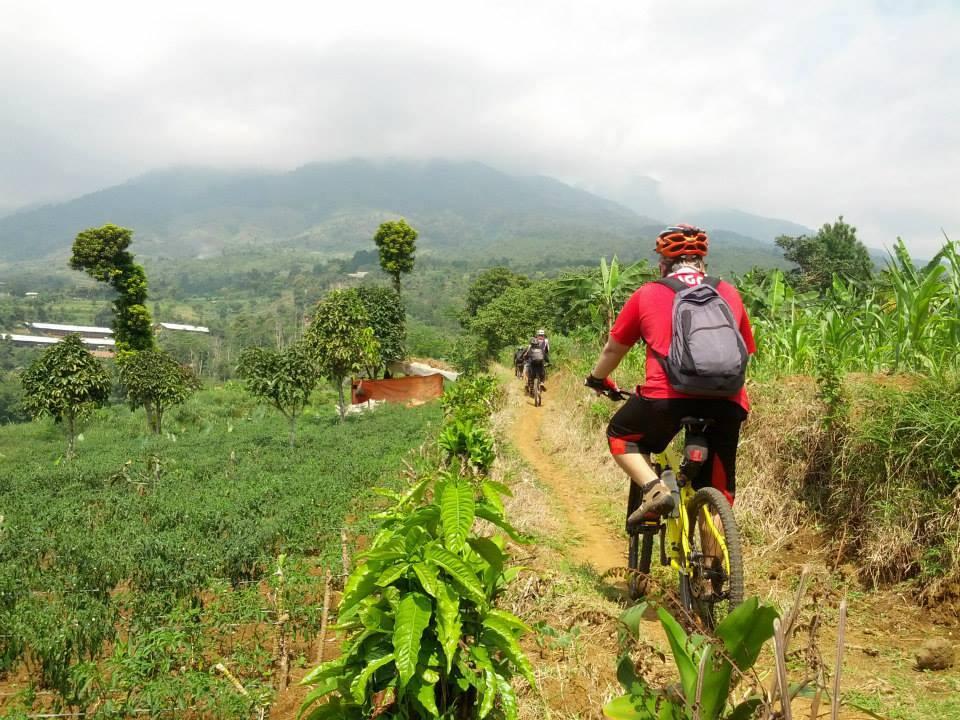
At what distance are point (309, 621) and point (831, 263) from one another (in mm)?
30988

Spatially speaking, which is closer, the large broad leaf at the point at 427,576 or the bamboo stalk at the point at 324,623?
the large broad leaf at the point at 427,576

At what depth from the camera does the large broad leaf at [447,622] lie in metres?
1.99

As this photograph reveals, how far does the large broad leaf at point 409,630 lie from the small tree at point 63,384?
22.7 m

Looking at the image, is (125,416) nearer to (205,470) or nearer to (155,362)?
(155,362)

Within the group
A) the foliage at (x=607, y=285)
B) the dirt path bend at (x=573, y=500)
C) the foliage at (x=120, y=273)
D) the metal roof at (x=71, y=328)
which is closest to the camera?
the dirt path bend at (x=573, y=500)

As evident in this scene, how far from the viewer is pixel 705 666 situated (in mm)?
1633

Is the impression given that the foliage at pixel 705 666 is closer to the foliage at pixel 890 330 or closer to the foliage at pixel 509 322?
the foliage at pixel 890 330

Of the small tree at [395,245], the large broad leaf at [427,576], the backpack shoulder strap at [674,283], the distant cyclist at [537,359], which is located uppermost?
the small tree at [395,245]

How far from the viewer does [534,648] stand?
3244 millimetres

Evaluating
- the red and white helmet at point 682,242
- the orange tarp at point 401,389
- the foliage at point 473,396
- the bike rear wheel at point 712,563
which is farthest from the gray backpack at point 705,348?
the orange tarp at point 401,389

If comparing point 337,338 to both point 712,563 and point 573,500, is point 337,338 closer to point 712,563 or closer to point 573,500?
point 573,500

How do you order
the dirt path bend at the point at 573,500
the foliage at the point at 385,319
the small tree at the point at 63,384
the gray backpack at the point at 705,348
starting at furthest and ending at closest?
the foliage at the point at 385,319 → the small tree at the point at 63,384 → the dirt path bend at the point at 573,500 → the gray backpack at the point at 705,348

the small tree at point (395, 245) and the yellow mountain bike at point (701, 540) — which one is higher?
the small tree at point (395, 245)

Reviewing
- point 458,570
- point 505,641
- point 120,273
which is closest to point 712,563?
point 505,641
